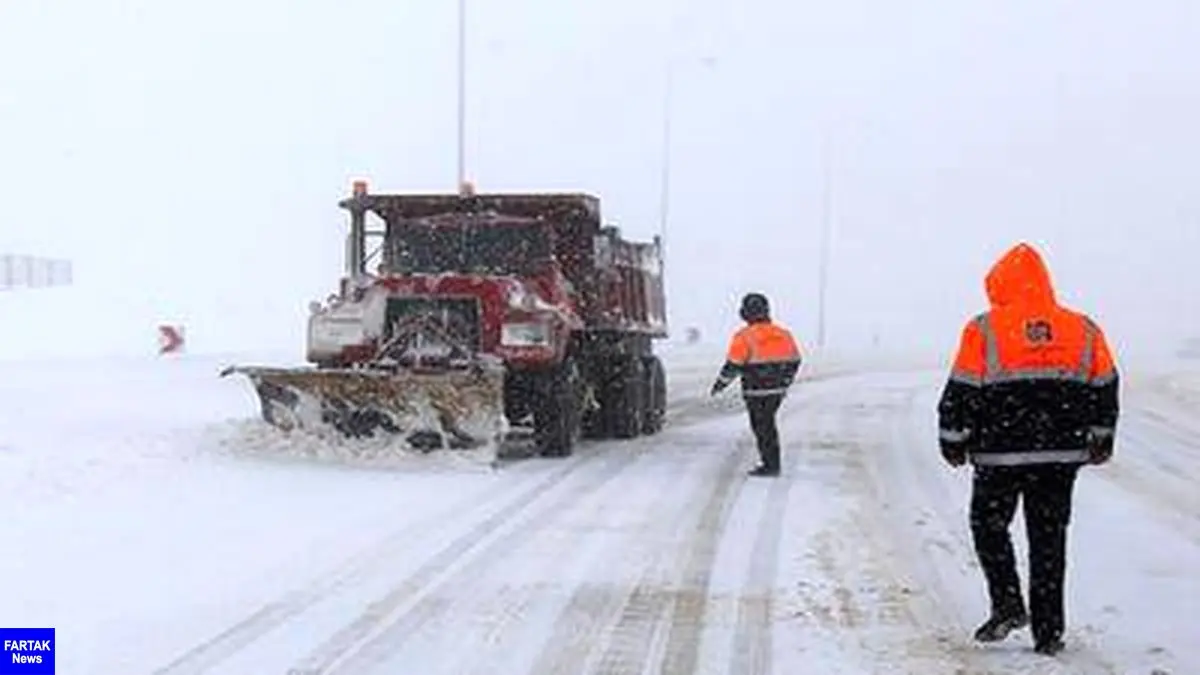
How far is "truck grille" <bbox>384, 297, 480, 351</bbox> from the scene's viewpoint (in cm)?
1426

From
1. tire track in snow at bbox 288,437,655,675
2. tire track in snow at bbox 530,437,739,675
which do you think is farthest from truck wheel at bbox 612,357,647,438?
tire track in snow at bbox 530,437,739,675

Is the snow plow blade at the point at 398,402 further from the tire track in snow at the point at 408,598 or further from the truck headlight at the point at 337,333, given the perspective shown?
the tire track in snow at the point at 408,598

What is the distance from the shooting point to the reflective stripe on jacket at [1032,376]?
6.72 m

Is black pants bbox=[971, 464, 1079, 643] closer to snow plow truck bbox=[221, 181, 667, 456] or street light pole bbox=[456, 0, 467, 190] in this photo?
snow plow truck bbox=[221, 181, 667, 456]

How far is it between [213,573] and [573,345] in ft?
24.2

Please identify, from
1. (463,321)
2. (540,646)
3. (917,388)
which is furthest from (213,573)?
(917,388)

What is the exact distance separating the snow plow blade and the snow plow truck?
12 millimetres

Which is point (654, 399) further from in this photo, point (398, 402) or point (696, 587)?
point (696, 587)

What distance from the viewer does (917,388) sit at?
2978 centimetres

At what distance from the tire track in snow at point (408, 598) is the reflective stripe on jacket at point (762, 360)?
1727 millimetres

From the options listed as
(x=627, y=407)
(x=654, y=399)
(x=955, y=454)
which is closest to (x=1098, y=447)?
(x=955, y=454)

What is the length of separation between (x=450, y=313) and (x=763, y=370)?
9.25 feet

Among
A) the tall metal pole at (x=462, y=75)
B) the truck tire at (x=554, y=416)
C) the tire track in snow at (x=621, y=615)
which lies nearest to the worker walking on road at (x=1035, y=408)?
the tire track in snow at (x=621, y=615)

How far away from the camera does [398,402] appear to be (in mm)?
13680
